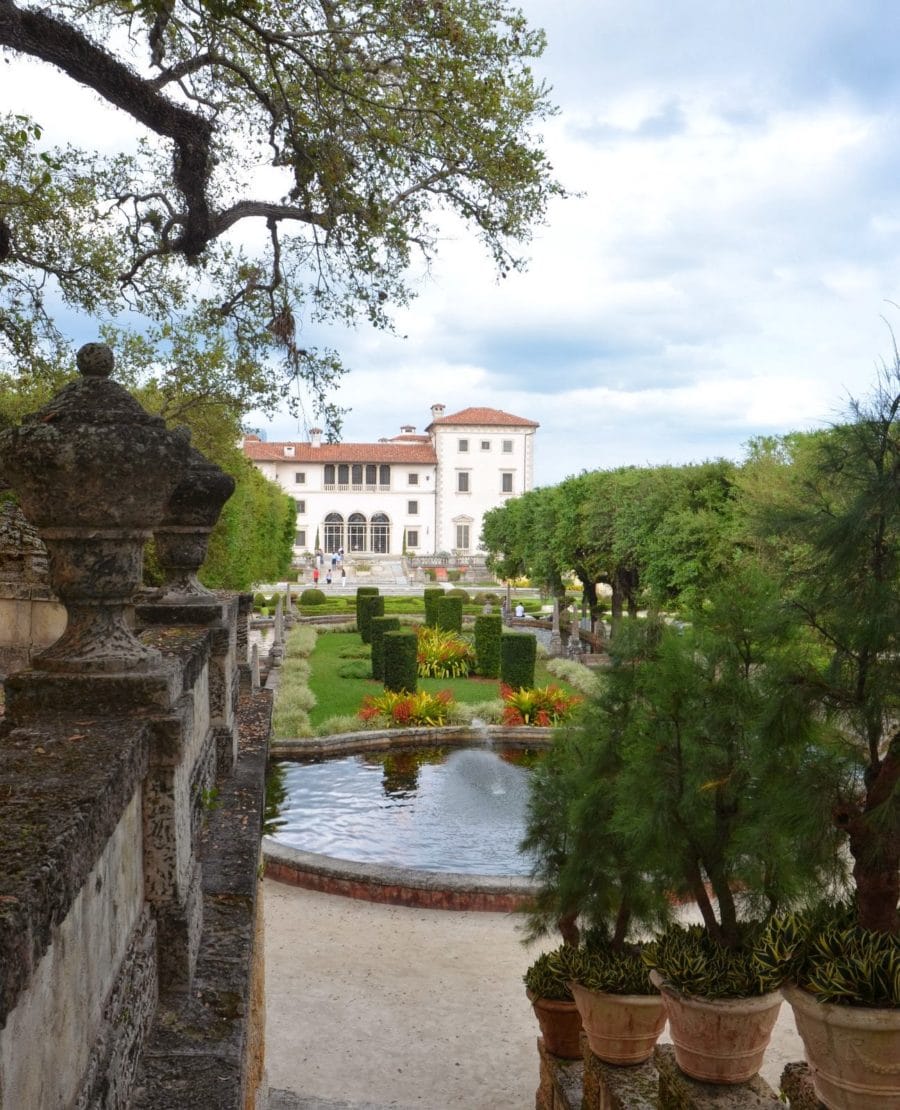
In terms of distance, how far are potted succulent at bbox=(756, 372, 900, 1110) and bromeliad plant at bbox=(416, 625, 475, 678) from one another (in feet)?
57.1

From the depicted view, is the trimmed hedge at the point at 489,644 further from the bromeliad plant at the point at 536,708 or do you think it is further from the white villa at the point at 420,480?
the white villa at the point at 420,480

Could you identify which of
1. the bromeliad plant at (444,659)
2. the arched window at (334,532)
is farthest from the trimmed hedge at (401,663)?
the arched window at (334,532)

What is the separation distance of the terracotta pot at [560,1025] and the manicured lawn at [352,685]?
1015 cm

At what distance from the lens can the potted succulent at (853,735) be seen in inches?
115

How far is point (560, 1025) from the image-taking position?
5316mm

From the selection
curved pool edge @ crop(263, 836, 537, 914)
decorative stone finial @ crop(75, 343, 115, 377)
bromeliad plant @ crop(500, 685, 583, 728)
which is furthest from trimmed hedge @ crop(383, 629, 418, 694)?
decorative stone finial @ crop(75, 343, 115, 377)

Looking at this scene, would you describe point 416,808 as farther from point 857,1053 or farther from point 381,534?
point 381,534

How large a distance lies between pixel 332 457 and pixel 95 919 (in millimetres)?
62248

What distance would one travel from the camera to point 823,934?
3.12 m

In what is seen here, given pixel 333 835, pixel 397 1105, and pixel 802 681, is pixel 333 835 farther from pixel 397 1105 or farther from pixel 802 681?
pixel 802 681

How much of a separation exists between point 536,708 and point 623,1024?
11.0 m

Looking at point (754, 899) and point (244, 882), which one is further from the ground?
point (244, 882)

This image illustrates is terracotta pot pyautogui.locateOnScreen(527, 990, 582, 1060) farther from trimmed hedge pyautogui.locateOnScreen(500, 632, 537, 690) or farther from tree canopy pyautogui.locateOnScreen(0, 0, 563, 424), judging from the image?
trimmed hedge pyautogui.locateOnScreen(500, 632, 537, 690)

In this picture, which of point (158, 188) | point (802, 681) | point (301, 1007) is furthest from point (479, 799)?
point (802, 681)
